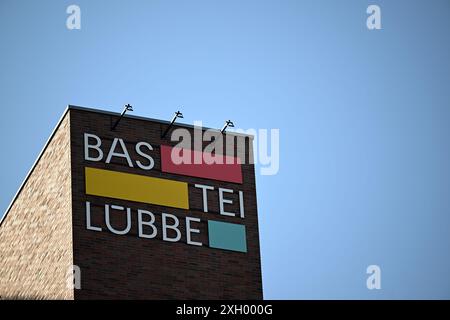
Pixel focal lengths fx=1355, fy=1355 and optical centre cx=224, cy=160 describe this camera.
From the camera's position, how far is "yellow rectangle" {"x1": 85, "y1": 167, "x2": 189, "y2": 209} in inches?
1874

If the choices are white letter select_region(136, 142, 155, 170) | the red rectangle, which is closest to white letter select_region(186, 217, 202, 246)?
the red rectangle

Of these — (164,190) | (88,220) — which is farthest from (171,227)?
(88,220)

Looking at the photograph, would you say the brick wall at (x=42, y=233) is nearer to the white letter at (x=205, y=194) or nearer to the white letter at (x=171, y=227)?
the white letter at (x=171, y=227)

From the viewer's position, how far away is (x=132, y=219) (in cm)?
4756

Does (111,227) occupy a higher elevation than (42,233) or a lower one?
lower

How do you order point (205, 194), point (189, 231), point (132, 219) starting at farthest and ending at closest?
point (205, 194) → point (189, 231) → point (132, 219)

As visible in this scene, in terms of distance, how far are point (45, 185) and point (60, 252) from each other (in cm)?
334

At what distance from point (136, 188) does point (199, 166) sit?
2.65m

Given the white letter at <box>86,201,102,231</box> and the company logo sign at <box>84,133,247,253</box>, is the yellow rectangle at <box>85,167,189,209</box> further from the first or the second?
the white letter at <box>86,201,102,231</box>

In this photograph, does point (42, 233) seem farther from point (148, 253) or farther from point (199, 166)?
point (199, 166)
